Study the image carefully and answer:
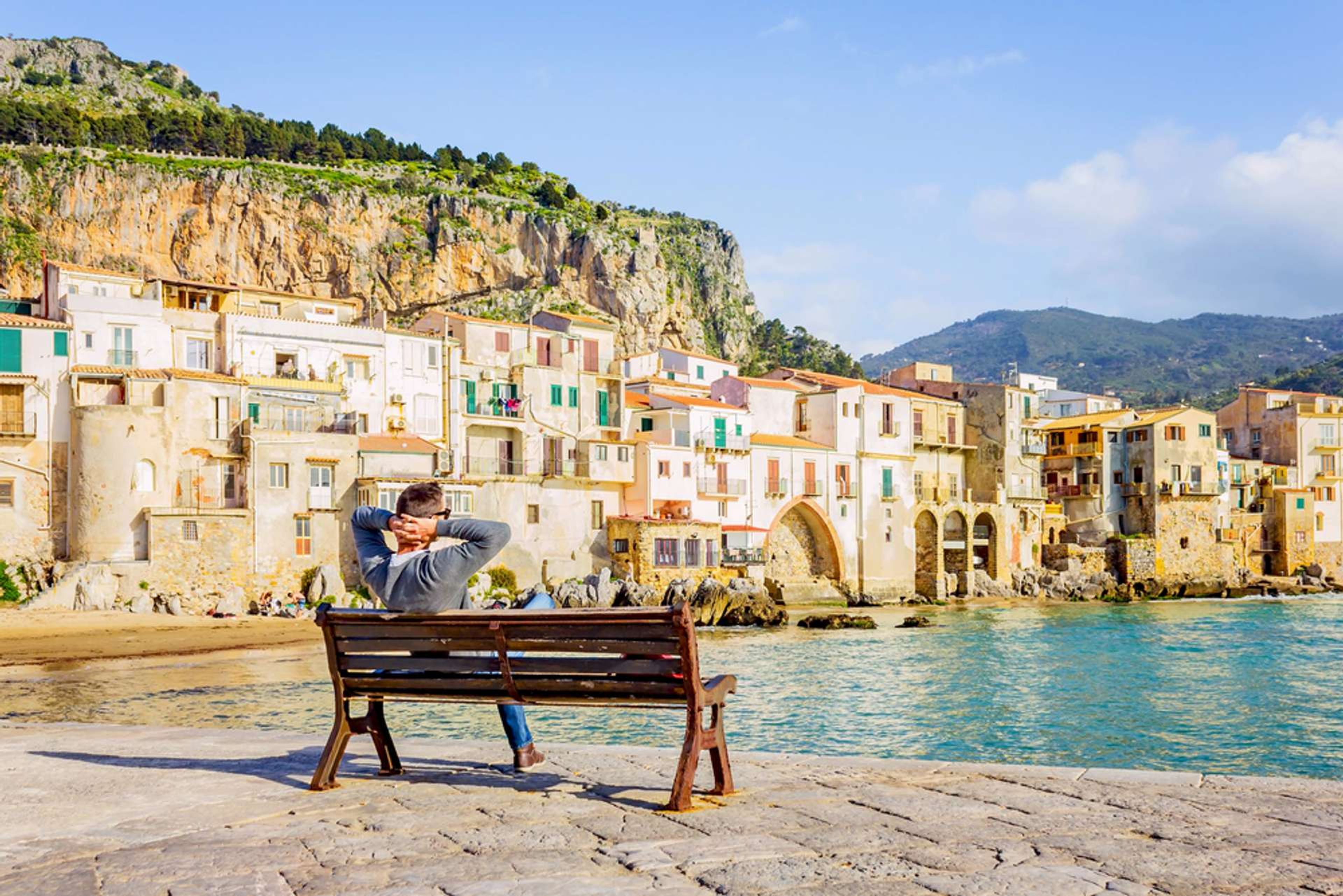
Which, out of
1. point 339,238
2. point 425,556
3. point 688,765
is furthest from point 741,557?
point 339,238

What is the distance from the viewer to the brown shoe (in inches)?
320

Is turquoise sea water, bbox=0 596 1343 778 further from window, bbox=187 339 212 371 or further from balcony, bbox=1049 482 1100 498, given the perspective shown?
balcony, bbox=1049 482 1100 498

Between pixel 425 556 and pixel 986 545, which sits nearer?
pixel 425 556

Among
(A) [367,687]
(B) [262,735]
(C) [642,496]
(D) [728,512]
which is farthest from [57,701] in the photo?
(D) [728,512]

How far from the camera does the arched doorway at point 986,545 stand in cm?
7106

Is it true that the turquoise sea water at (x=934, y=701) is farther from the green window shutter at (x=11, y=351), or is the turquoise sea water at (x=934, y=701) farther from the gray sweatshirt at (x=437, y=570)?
the green window shutter at (x=11, y=351)

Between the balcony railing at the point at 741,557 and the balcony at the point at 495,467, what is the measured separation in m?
9.94

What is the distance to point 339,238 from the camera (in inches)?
3836

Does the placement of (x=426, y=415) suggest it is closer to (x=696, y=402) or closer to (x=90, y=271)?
(x=696, y=402)

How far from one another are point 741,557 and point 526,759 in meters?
48.7

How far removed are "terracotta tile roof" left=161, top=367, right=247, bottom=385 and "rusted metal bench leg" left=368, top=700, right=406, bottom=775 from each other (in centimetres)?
→ 3860

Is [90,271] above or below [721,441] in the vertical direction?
above

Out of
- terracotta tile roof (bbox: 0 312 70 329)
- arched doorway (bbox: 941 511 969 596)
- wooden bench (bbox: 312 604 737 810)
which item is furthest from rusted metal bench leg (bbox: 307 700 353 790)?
arched doorway (bbox: 941 511 969 596)

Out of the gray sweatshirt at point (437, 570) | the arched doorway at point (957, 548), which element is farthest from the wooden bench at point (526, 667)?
the arched doorway at point (957, 548)
